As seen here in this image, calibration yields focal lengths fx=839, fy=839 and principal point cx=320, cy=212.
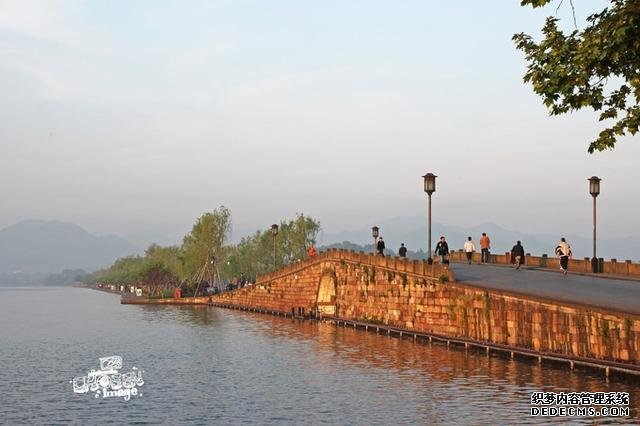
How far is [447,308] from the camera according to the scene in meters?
41.3

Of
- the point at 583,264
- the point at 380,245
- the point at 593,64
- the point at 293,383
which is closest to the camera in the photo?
the point at 593,64

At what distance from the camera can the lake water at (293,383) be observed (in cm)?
2412

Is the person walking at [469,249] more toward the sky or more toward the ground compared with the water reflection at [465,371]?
more toward the sky

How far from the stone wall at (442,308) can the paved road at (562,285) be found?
2.49ft

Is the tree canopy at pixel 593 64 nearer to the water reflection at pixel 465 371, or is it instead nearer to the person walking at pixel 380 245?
the water reflection at pixel 465 371

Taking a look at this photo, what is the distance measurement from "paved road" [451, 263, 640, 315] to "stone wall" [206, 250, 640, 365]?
760 millimetres

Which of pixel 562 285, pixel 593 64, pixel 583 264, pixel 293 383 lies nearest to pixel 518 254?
pixel 583 264

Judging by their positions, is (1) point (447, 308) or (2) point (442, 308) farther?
(2) point (442, 308)

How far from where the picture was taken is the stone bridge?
2783cm

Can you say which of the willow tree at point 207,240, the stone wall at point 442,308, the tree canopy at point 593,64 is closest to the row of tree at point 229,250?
the willow tree at point 207,240

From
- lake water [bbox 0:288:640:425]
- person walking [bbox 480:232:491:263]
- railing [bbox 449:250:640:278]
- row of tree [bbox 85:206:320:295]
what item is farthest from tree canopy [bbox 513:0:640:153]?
row of tree [bbox 85:206:320:295]

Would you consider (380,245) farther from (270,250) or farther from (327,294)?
(270,250)

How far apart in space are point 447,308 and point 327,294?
2320 cm

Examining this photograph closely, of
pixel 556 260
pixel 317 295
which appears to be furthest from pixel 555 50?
pixel 317 295
